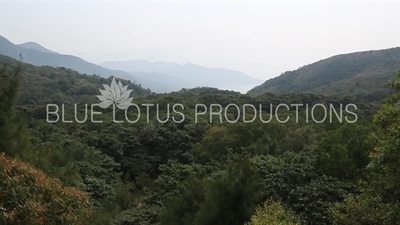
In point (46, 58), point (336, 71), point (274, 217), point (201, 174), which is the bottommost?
point (201, 174)

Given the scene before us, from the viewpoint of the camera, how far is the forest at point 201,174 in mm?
3947

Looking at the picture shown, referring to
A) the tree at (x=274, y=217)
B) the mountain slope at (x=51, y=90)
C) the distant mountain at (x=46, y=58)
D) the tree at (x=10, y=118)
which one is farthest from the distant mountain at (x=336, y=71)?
the distant mountain at (x=46, y=58)

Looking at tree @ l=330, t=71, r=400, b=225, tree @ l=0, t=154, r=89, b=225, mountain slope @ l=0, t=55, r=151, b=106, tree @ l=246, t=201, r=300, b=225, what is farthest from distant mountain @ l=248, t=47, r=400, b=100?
tree @ l=0, t=154, r=89, b=225

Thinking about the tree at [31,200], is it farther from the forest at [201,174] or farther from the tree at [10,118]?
the tree at [10,118]

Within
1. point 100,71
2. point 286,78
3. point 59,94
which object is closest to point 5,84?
point 59,94

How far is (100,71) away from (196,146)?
182 meters

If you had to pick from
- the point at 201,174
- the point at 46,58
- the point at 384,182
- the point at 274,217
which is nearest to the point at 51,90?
the point at 201,174

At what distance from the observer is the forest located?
395 cm

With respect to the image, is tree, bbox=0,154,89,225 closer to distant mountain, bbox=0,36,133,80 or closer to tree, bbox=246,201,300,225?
tree, bbox=246,201,300,225

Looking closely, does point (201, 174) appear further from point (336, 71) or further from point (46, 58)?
point (46, 58)

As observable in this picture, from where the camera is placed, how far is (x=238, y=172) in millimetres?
8180

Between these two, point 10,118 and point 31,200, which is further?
point 10,118

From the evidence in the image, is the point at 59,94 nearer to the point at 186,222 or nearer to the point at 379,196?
the point at 186,222

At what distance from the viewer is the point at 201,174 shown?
1169 centimetres
